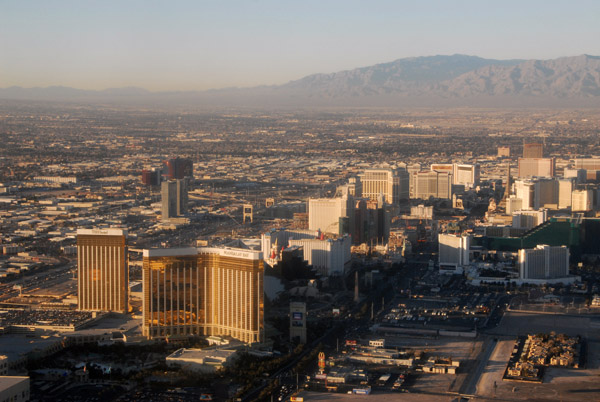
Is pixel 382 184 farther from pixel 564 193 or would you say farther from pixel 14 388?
pixel 14 388

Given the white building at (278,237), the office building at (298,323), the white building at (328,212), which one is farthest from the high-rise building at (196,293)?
the white building at (328,212)

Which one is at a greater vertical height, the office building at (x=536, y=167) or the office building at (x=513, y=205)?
the office building at (x=536, y=167)

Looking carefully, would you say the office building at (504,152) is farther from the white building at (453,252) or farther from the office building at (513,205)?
the white building at (453,252)

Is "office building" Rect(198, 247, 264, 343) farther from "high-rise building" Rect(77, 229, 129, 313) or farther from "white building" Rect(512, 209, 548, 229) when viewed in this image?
"white building" Rect(512, 209, 548, 229)

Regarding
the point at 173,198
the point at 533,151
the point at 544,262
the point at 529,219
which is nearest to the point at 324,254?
the point at 544,262

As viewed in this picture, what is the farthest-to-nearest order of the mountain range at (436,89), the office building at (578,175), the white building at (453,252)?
the mountain range at (436,89)
the office building at (578,175)
the white building at (453,252)

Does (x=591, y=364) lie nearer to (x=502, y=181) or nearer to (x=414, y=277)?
(x=414, y=277)

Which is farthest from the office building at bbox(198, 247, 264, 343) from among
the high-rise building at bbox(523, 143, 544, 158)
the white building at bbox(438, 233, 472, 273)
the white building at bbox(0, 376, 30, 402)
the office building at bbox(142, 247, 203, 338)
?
the high-rise building at bbox(523, 143, 544, 158)

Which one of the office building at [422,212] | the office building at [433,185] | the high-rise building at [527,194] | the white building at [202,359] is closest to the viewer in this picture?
the white building at [202,359]
